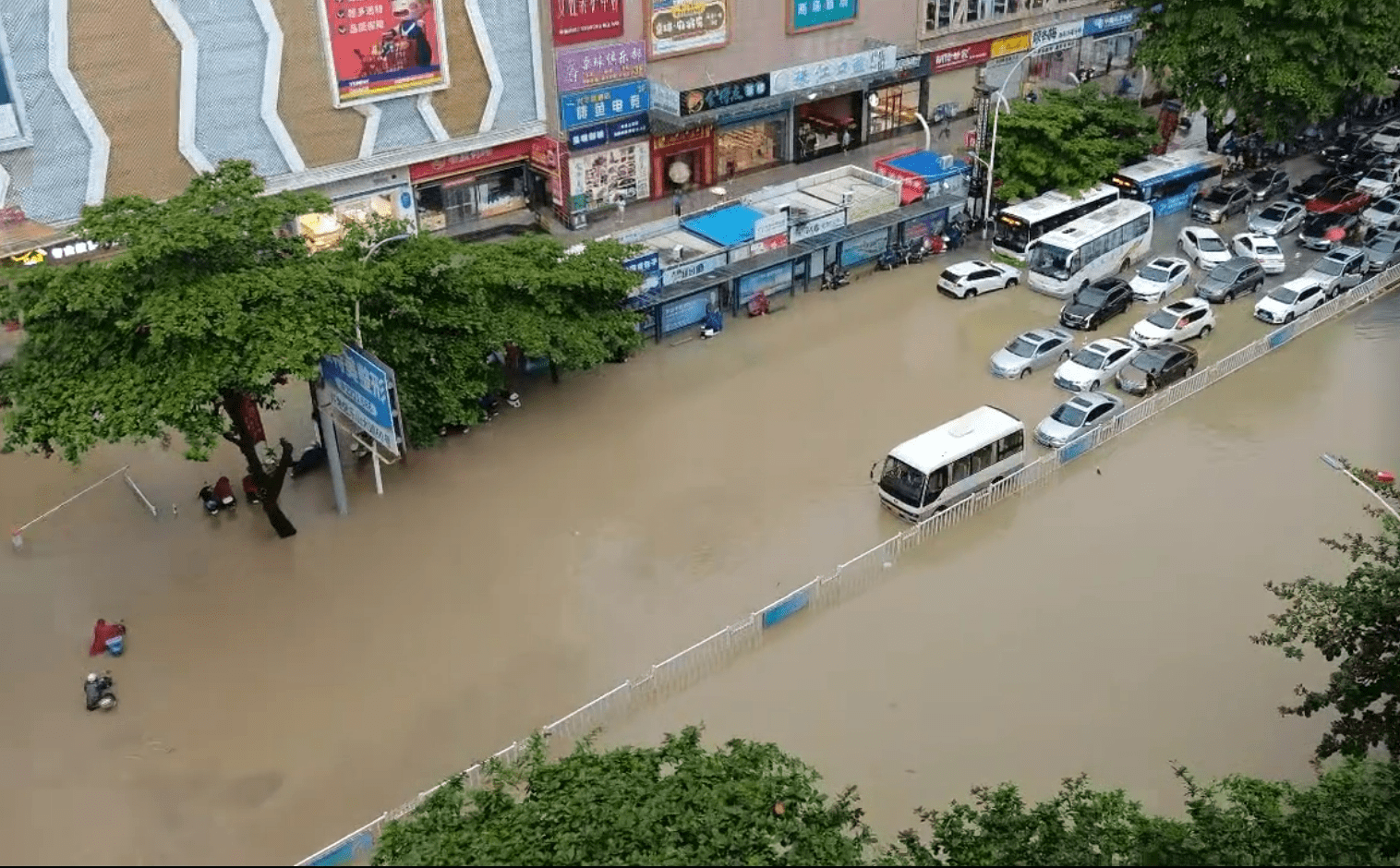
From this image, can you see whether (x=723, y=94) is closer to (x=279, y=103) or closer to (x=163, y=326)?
(x=279, y=103)

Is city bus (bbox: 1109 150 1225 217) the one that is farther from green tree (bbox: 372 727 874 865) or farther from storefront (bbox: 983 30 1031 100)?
green tree (bbox: 372 727 874 865)

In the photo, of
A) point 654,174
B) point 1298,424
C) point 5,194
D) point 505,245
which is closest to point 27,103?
point 5,194

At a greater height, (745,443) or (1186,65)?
(1186,65)

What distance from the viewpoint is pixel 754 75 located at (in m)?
39.5

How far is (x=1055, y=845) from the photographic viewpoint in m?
12.3

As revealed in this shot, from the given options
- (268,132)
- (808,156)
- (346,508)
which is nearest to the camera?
(346,508)

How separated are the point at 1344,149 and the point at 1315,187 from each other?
5568 mm

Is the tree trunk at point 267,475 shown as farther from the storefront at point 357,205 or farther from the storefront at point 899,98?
the storefront at point 899,98

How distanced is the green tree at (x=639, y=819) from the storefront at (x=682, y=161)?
28807 millimetres

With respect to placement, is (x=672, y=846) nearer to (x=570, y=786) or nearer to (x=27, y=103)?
(x=570, y=786)

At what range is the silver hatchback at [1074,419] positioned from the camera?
26031mm

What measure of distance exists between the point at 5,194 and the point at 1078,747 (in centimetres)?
2634

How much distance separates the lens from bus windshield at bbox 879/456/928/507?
Result: 76.3 ft

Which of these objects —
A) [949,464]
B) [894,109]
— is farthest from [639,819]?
[894,109]
